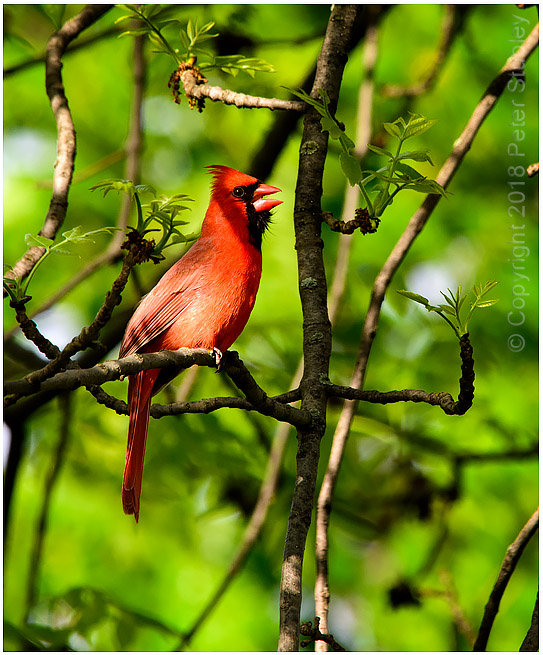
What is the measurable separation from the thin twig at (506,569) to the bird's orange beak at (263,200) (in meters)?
1.67

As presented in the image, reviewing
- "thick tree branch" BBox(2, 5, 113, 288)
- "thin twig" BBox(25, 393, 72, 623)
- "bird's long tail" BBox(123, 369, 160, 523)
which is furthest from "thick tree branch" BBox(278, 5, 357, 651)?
"thin twig" BBox(25, 393, 72, 623)

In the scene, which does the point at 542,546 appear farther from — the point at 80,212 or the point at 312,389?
the point at 80,212

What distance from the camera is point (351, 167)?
5.88 ft

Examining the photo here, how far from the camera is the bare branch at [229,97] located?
2441 millimetres

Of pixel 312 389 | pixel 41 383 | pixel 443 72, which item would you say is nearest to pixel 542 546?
pixel 312 389

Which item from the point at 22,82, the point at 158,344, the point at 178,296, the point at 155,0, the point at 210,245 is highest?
the point at 22,82

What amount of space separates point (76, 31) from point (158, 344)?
1.42 m

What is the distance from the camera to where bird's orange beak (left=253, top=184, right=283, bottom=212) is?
3.22 metres

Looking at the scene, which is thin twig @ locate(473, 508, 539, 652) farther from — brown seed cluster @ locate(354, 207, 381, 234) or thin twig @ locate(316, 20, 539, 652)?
brown seed cluster @ locate(354, 207, 381, 234)

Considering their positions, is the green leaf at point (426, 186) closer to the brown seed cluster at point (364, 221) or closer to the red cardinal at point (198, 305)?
the brown seed cluster at point (364, 221)

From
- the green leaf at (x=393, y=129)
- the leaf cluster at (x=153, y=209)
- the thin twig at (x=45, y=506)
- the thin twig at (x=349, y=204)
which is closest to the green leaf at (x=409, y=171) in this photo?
the green leaf at (x=393, y=129)

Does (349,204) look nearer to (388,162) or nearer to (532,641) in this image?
(388,162)

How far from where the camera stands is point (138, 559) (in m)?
4.77

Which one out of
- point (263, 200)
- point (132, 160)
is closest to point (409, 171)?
point (263, 200)
